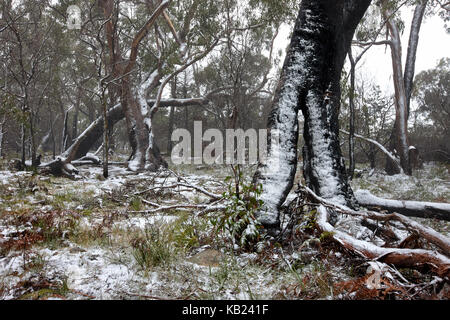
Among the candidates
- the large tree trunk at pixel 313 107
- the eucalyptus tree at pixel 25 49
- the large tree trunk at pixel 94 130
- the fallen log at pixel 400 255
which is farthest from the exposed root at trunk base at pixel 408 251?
the large tree trunk at pixel 94 130

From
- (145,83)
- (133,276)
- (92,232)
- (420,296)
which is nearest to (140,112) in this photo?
(145,83)

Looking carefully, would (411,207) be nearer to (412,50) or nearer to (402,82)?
(402,82)

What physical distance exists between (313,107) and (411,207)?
1810 mm

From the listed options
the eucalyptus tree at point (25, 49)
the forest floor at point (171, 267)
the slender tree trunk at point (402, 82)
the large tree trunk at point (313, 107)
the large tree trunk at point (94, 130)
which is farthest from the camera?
the large tree trunk at point (94, 130)

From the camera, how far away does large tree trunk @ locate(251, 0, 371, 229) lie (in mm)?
2818

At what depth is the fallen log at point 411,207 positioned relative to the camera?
3111mm

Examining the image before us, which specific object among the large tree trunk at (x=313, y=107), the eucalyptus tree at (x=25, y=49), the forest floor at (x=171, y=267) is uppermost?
the eucalyptus tree at (x=25, y=49)

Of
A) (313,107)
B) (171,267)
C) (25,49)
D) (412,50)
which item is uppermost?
(25,49)

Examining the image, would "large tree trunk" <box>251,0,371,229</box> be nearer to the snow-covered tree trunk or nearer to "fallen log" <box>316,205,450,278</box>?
"fallen log" <box>316,205,450,278</box>

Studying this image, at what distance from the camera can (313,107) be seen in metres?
3.12

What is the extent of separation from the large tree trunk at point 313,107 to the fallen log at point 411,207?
0.77 metres

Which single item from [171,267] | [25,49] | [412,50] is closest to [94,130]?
[25,49]

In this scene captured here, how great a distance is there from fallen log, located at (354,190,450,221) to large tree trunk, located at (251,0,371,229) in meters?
0.77

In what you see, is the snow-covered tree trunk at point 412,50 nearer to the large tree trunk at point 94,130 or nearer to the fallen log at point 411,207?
the fallen log at point 411,207
